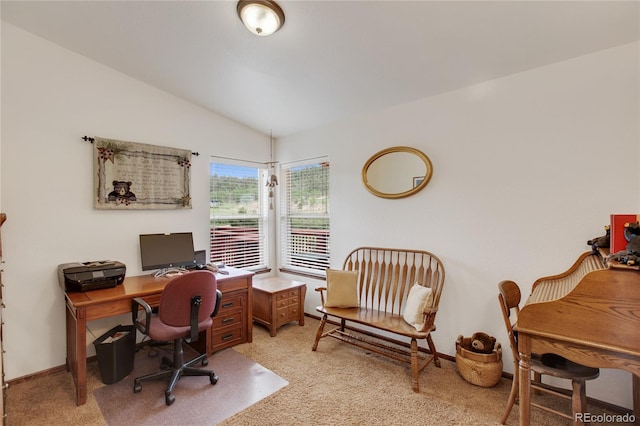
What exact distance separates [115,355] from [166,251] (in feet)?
3.37

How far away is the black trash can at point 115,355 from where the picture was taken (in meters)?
2.34

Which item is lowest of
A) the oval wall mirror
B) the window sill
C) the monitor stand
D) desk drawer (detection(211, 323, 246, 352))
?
desk drawer (detection(211, 323, 246, 352))

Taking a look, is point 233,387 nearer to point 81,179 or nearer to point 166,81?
point 81,179

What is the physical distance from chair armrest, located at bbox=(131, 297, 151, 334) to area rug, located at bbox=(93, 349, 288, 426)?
0.52 m

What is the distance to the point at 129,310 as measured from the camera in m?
2.32

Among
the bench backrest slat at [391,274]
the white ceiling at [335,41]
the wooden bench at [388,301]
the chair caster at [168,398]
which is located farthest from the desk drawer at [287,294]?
the white ceiling at [335,41]

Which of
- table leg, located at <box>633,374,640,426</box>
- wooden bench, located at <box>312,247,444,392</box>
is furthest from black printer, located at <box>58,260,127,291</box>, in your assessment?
table leg, located at <box>633,374,640,426</box>

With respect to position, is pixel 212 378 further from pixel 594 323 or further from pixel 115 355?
pixel 594 323

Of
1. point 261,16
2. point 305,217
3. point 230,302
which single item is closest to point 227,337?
point 230,302

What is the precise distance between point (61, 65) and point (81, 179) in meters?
1.01

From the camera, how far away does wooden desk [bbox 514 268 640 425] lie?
1.30 m

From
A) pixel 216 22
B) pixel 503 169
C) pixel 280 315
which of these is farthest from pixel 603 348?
Answer: pixel 216 22

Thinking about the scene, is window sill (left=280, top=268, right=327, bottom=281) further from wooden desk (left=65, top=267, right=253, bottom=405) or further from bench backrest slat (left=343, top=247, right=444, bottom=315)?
wooden desk (left=65, top=267, right=253, bottom=405)
